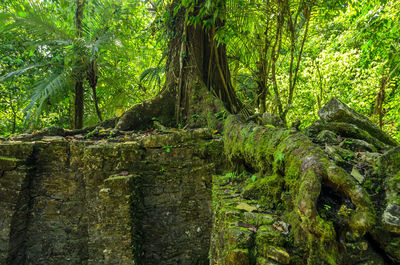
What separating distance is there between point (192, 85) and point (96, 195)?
2.85 metres

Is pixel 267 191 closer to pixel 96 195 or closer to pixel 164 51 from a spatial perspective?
pixel 96 195

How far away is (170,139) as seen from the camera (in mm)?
3520

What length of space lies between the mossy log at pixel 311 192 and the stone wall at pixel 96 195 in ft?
4.91

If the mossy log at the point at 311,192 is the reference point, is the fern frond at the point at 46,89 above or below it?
above

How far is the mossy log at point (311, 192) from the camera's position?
128cm

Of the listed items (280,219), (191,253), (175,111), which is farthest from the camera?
(175,111)

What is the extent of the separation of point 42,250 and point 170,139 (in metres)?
2.67

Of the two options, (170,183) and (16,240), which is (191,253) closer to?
(170,183)

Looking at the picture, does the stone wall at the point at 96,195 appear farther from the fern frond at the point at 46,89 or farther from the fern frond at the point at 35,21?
the fern frond at the point at 35,21

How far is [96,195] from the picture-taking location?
3311 mm

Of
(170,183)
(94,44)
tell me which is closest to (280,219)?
(170,183)

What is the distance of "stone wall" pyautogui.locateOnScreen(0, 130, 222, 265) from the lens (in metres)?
3.31

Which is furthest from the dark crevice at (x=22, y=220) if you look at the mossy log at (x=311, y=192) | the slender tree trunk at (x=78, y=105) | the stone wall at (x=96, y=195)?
the mossy log at (x=311, y=192)

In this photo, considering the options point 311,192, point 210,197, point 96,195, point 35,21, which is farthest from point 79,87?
point 311,192
